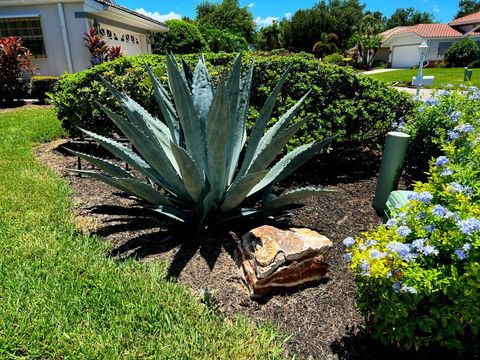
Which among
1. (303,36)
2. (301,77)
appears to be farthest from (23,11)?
(303,36)

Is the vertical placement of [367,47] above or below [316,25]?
below

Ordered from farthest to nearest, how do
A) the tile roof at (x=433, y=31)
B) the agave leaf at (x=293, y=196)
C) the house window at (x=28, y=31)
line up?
the tile roof at (x=433, y=31) < the house window at (x=28, y=31) < the agave leaf at (x=293, y=196)

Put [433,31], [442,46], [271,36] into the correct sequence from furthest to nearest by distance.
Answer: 1. [271,36]
2. [433,31]
3. [442,46]

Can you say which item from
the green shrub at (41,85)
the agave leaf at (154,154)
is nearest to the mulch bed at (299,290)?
the agave leaf at (154,154)

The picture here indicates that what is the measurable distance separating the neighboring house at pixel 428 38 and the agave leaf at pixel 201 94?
44796mm

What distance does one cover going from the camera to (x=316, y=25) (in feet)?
175

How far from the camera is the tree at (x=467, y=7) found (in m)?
71.4

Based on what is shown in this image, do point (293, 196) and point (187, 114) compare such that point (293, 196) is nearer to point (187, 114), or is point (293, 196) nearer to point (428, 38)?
point (187, 114)

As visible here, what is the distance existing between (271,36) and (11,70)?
142 feet

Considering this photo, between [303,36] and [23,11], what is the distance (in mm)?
48225

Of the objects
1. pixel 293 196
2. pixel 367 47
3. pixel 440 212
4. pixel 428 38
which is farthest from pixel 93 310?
pixel 428 38

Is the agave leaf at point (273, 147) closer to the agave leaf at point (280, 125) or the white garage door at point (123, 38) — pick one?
the agave leaf at point (280, 125)

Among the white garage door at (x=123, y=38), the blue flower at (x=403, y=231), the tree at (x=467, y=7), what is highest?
the tree at (x=467, y=7)

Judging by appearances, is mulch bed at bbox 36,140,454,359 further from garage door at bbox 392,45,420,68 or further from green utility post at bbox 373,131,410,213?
garage door at bbox 392,45,420,68
